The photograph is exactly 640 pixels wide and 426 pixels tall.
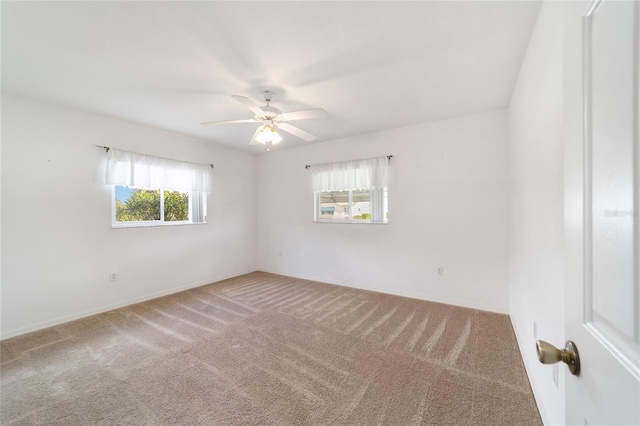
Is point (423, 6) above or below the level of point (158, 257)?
above

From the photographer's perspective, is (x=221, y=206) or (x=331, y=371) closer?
(x=331, y=371)

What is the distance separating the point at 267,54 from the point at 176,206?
122 inches

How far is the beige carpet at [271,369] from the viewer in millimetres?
1542

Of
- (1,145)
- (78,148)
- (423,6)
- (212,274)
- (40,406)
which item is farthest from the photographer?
(212,274)

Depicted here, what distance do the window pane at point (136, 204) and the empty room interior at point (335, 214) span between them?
0.03 m

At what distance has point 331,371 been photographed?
1.93 meters

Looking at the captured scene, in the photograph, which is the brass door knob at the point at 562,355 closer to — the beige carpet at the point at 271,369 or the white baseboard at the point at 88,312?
the beige carpet at the point at 271,369

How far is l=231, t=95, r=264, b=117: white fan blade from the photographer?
79.9 inches

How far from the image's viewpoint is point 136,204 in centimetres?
355

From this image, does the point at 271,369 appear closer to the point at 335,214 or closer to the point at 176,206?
the point at 335,214

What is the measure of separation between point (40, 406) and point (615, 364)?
2.83 meters

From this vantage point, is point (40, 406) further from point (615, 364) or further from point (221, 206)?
point (221, 206)

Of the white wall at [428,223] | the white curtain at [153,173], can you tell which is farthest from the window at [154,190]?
the white wall at [428,223]

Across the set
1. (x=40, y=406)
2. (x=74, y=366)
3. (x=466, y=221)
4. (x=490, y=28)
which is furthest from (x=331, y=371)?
(x=490, y=28)
